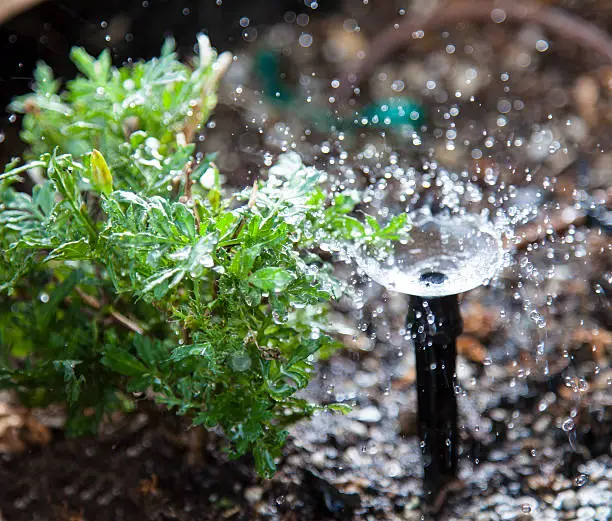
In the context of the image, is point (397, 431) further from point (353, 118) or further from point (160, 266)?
point (353, 118)

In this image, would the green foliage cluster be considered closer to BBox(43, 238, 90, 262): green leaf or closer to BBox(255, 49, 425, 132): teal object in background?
BBox(43, 238, 90, 262): green leaf

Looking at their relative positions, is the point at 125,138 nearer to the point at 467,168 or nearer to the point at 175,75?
the point at 175,75

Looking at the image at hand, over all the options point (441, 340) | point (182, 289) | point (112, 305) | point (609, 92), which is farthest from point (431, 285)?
point (609, 92)

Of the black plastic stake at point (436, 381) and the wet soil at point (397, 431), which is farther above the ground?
the black plastic stake at point (436, 381)

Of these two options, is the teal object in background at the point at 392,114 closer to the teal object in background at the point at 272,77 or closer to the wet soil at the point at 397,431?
the wet soil at the point at 397,431

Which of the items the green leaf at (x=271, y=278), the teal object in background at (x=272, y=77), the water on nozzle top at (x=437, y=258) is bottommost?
the teal object in background at (x=272, y=77)

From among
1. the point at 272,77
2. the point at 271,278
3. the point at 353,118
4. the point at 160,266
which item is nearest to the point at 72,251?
the point at 160,266

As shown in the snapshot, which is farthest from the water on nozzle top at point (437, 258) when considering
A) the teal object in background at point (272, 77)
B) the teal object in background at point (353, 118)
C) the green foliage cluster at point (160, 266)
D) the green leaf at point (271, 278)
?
the teal object in background at point (272, 77)
